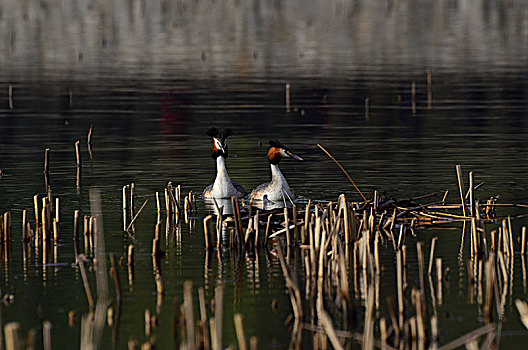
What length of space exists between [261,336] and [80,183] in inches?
415

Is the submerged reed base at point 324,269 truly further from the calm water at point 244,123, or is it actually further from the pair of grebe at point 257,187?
the pair of grebe at point 257,187

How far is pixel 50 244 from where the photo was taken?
15.0m

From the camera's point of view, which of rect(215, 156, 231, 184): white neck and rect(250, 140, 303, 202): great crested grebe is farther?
rect(215, 156, 231, 184): white neck

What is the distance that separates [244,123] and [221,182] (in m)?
13.4

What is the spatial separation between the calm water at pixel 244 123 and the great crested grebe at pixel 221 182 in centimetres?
94

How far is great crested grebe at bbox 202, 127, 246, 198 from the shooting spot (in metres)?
19.1

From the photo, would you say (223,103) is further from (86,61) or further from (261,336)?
(261,336)

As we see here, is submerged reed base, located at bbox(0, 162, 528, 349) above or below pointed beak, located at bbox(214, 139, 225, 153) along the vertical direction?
below

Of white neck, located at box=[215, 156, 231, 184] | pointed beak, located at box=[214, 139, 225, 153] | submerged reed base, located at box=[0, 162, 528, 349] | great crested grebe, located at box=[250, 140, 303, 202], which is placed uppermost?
pointed beak, located at box=[214, 139, 225, 153]

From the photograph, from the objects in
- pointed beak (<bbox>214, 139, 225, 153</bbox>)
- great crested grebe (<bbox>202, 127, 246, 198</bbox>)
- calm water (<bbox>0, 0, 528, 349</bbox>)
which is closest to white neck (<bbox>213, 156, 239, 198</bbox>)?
great crested grebe (<bbox>202, 127, 246, 198</bbox>)

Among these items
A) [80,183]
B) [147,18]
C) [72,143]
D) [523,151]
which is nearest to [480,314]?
[80,183]

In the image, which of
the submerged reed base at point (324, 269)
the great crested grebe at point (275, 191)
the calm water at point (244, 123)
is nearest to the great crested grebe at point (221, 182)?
the great crested grebe at point (275, 191)

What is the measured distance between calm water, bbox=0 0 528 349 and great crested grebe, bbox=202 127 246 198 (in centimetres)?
94

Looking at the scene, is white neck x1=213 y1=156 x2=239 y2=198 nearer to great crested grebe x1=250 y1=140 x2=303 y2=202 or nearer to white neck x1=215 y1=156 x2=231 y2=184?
white neck x1=215 y1=156 x2=231 y2=184
